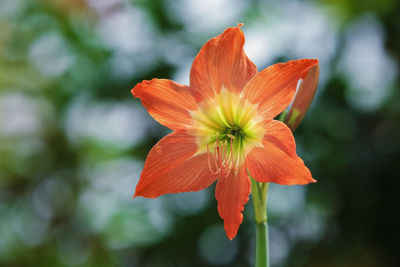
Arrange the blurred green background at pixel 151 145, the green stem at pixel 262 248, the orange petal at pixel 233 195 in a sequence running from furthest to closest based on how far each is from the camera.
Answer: the blurred green background at pixel 151 145, the orange petal at pixel 233 195, the green stem at pixel 262 248

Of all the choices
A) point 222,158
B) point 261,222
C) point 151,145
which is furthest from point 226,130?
point 151,145

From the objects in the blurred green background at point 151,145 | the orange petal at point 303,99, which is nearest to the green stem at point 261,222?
the orange petal at point 303,99

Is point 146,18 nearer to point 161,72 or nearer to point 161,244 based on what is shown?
point 161,72

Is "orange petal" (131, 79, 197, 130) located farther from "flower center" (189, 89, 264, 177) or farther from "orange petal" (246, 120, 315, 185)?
"orange petal" (246, 120, 315, 185)

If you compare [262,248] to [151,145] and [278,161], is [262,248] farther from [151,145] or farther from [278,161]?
[151,145]

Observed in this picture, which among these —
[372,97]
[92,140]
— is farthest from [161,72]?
[372,97]

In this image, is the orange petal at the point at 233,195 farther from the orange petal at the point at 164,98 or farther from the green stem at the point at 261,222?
the orange petal at the point at 164,98

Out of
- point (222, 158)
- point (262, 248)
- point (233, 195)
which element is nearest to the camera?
point (262, 248)
